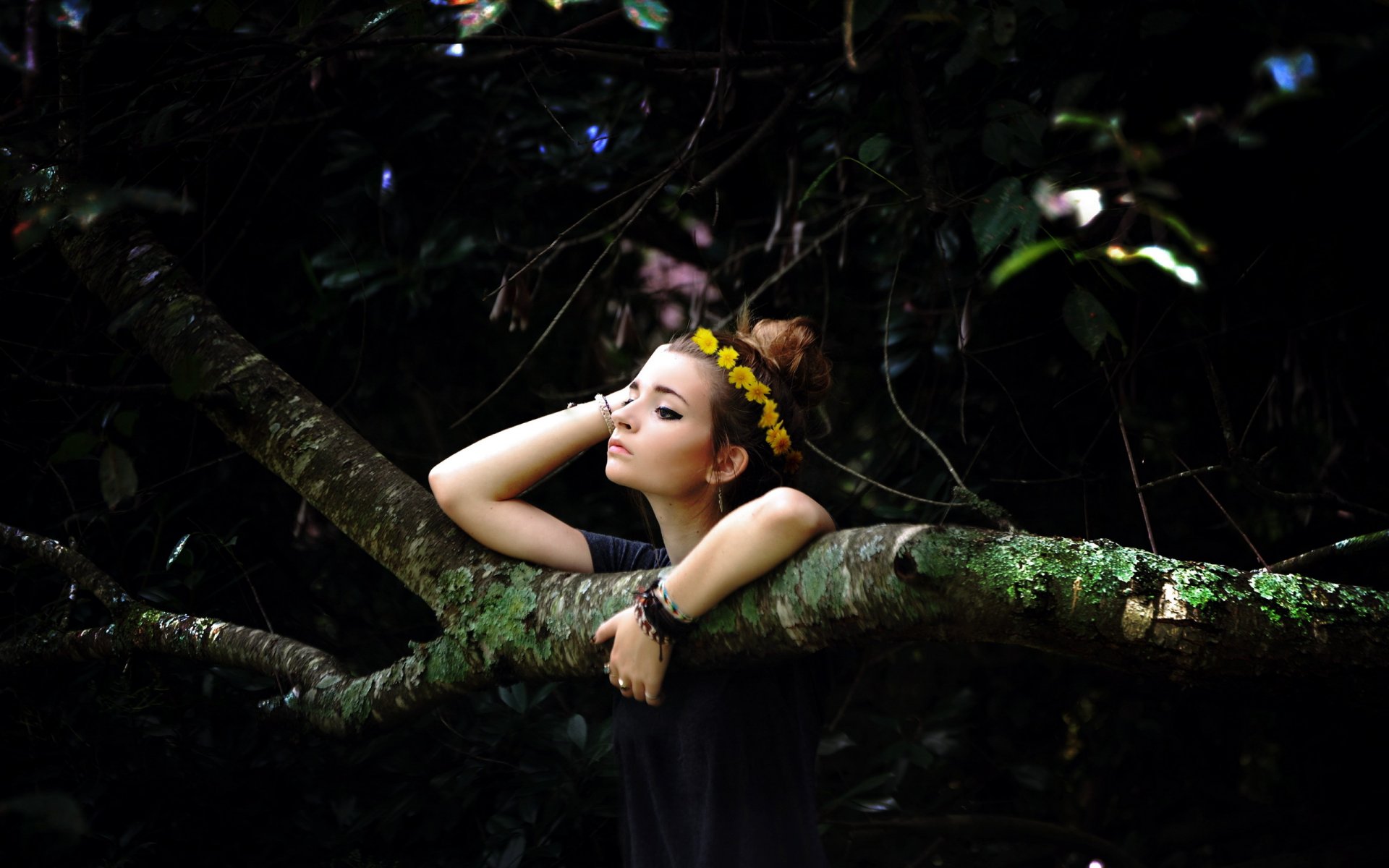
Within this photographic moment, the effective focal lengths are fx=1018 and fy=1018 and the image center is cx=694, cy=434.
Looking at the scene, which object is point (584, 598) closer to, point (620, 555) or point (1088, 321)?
point (620, 555)

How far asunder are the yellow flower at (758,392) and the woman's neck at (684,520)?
170mm

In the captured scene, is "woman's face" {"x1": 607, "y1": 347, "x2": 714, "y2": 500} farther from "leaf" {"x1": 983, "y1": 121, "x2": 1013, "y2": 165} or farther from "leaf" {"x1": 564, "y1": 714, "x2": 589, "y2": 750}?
"leaf" {"x1": 564, "y1": 714, "x2": 589, "y2": 750}

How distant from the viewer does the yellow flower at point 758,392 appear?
4.97 ft

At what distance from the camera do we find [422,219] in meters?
2.53

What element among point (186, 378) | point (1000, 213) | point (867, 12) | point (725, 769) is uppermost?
point (867, 12)

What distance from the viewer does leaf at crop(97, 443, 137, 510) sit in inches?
49.9

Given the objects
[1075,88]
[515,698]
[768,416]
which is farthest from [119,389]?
[1075,88]

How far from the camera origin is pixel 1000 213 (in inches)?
52.5

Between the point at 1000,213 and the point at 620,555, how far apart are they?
790mm

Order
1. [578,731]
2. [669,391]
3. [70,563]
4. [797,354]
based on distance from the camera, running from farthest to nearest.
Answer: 1. [578,731]
2. [70,563]
3. [797,354]
4. [669,391]

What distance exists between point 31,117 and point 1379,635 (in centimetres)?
190

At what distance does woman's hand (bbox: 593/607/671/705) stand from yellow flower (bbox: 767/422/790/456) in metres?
0.36

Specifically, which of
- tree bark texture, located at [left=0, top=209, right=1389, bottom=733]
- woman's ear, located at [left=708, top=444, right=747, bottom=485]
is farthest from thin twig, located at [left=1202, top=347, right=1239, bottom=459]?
woman's ear, located at [left=708, top=444, right=747, bottom=485]

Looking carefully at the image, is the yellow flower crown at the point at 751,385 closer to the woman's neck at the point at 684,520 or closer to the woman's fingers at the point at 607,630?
the woman's neck at the point at 684,520
